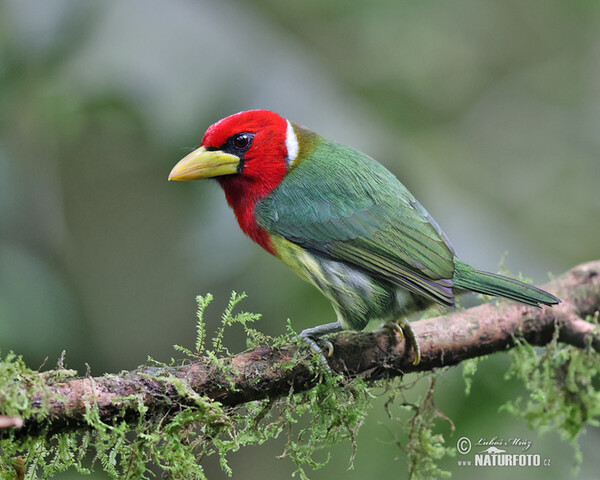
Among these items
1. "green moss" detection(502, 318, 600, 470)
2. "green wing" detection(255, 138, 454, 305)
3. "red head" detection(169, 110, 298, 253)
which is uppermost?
"red head" detection(169, 110, 298, 253)

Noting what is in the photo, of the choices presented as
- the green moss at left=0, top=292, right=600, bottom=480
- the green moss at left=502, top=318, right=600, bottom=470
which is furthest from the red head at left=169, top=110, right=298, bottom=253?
the green moss at left=502, top=318, right=600, bottom=470

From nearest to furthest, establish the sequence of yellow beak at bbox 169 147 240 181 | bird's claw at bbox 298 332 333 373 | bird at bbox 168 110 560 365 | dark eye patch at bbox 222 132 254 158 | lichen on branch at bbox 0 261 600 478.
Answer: lichen on branch at bbox 0 261 600 478, bird's claw at bbox 298 332 333 373, bird at bbox 168 110 560 365, yellow beak at bbox 169 147 240 181, dark eye patch at bbox 222 132 254 158

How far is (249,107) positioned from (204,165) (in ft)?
1.40

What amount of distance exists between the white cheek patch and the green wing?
55 millimetres

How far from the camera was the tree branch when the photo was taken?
65.4 inches

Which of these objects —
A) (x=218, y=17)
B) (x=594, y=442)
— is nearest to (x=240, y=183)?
(x=218, y=17)

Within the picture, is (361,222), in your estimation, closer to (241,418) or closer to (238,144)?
(238,144)

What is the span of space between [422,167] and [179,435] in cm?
224

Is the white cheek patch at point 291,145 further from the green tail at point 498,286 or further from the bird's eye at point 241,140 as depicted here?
the green tail at point 498,286

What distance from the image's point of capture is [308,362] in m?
2.11

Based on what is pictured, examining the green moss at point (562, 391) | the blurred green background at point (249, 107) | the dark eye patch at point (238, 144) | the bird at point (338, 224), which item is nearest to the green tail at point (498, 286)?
the bird at point (338, 224)

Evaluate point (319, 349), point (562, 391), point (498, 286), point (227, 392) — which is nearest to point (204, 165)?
point (319, 349)

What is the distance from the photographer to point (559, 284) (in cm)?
286

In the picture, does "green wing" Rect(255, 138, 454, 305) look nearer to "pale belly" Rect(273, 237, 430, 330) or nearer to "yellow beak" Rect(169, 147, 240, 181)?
"pale belly" Rect(273, 237, 430, 330)
